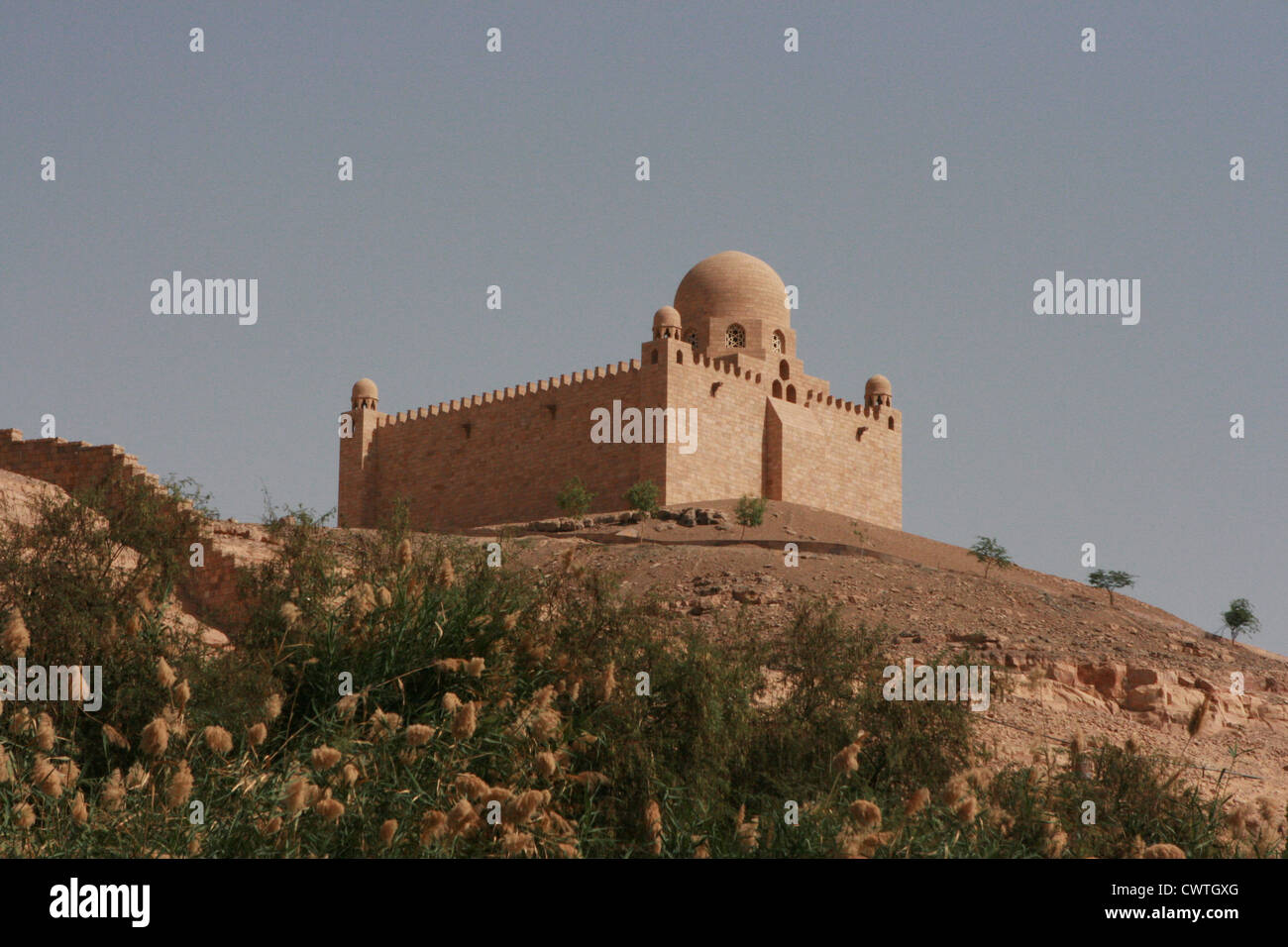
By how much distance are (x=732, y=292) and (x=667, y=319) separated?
4.11 meters

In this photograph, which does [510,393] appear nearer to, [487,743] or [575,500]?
[575,500]

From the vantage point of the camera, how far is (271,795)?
8.59m

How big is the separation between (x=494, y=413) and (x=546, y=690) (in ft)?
102

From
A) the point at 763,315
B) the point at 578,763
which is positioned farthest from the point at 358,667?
the point at 763,315

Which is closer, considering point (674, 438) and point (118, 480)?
point (118, 480)

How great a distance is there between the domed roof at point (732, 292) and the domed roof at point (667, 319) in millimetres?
3289

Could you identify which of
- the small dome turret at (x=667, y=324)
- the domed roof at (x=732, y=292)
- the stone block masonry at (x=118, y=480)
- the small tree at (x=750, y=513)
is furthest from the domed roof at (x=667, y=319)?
the stone block masonry at (x=118, y=480)

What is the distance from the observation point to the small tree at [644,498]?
3369cm

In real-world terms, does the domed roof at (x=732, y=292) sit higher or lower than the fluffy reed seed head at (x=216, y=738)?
higher

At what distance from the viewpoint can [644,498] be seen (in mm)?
33781

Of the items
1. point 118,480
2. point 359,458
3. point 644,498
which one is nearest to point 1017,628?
point 644,498

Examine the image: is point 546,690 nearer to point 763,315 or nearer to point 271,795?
point 271,795

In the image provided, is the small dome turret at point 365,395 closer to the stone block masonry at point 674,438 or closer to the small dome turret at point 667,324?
the stone block masonry at point 674,438
